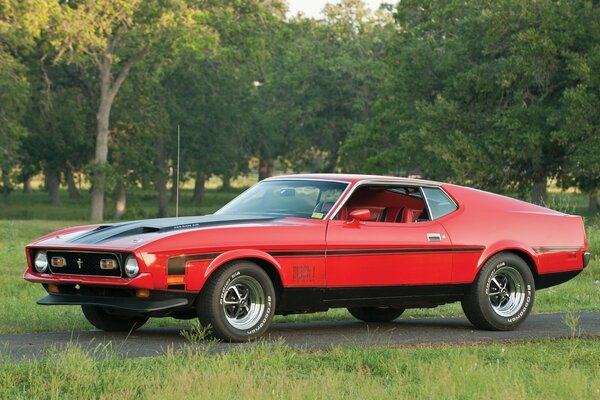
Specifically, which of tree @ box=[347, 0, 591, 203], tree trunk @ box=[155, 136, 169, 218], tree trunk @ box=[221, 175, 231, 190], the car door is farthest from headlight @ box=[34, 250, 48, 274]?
tree trunk @ box=[221, 175, 231, 190]

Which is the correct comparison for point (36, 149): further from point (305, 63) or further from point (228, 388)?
point (228, 388)

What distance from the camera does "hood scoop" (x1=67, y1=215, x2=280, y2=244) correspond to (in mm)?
10609

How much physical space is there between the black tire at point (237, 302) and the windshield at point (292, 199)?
0.99 metres

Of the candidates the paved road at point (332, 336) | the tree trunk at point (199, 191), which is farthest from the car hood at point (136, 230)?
the tree trunk at point (199, 191)

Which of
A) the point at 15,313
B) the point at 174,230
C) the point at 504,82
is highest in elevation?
the point at 504,82

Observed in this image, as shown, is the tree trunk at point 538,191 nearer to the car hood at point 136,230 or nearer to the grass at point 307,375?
the car hood at point 136,230

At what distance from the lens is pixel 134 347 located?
10.4 m

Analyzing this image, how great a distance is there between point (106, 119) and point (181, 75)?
16.3 m

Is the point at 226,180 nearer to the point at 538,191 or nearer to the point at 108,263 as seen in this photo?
the point at 538,191

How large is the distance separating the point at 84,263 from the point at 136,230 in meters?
0.51

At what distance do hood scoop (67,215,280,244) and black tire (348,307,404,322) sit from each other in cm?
233

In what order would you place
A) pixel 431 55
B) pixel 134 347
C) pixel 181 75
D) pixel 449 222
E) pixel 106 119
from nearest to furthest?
pixel 134 347
pixel 449 222
pixel 431 55
pixel 106 119
pixel 181 75

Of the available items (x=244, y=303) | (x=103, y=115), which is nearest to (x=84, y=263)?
(x=244, y=303)

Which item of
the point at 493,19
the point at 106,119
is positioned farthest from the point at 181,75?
the point at 493,19
